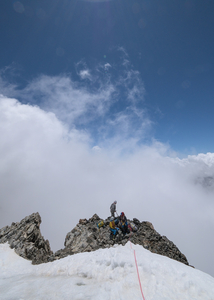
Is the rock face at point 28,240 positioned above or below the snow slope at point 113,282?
above

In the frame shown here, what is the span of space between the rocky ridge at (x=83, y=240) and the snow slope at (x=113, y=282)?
4.40m

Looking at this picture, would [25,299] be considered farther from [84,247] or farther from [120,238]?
[120,238]

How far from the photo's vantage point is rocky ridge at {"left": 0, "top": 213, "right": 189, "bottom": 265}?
16672 millimetres

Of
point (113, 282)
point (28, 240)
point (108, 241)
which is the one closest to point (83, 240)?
point (108, 241)

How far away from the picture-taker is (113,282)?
924 cm

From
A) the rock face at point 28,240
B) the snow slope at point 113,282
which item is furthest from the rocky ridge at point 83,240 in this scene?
the snow slope at point 113,282

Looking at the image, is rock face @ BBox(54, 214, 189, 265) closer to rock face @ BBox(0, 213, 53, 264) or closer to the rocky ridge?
the rocky ridge

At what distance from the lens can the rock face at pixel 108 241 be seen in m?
16.5

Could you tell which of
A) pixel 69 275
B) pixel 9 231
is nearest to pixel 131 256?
pixel 69 275

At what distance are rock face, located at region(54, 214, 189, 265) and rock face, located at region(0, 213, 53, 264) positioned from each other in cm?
354

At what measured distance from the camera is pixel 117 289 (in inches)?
335

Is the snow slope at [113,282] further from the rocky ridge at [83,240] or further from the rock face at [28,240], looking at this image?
the rock face at [28,240]

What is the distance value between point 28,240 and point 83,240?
10174 mm

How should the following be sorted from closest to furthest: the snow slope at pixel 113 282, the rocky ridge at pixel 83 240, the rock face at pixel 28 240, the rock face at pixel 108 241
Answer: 1. the snow slope at pixel 113 282
2. the rock face at pixel 108 241
3. the rocky ridge at pixel 83 240
4. the rock face at pixel 28 240
